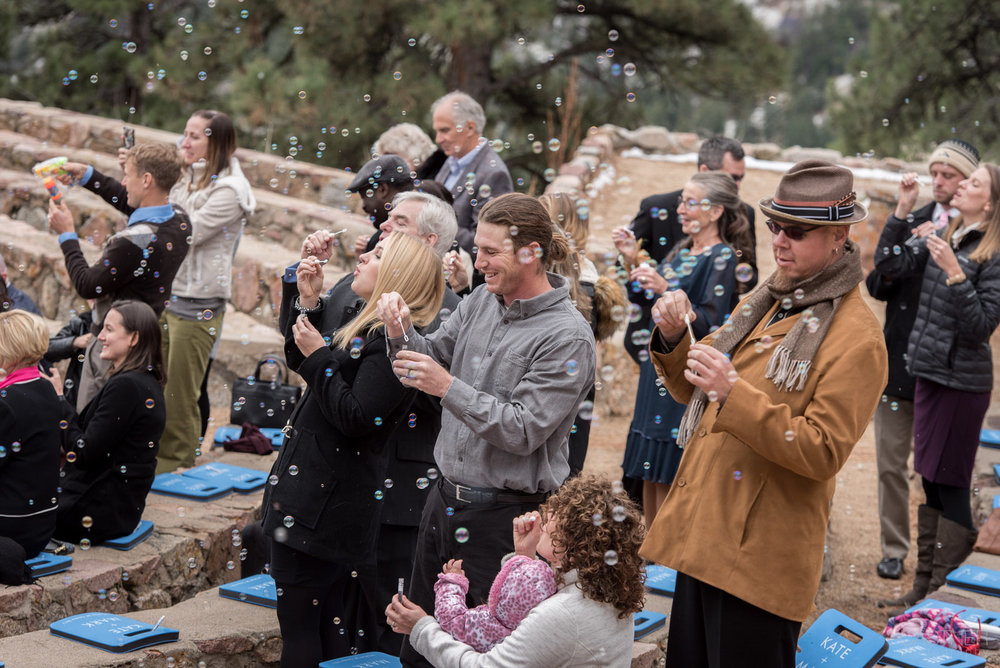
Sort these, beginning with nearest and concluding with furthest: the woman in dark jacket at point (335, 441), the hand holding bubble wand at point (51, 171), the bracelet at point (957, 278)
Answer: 1. the woman in dark jacket at point (335, 441)
2. the bracelet at point (957, 278)
3. the hand holding bubble wand at point (51, 171)

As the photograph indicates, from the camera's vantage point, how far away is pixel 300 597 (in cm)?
350

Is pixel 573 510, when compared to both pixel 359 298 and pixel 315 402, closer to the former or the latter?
pixel 315 402

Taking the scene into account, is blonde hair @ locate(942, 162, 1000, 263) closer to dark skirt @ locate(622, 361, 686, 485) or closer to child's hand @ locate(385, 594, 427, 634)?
dark skirt @ locate(622, 361, 686, 485)

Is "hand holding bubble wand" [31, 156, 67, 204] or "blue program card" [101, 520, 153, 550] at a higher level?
"hand holding bubble wand" [31, 156, 67, 204]

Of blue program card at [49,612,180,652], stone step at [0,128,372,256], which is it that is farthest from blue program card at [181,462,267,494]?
stone step at [0,128,372,256]

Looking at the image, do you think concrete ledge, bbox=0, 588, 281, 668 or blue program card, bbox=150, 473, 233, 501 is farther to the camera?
blue program card, bbox=150, 473, 233, 501

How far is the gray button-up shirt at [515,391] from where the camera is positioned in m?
2.95

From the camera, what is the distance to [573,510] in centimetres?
277

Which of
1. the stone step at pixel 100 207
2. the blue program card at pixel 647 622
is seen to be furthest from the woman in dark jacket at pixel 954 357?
the stone step at pixel 100 207

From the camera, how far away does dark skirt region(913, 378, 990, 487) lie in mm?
4906

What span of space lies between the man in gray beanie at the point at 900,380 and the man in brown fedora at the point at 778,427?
7.95 feet

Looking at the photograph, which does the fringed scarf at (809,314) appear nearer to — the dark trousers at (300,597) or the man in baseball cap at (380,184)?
the dark trousers at (300,597)

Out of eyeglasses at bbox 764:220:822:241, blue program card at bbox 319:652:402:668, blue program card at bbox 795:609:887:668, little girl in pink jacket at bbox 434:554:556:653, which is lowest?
blue program card at bbox 319:652:402:668

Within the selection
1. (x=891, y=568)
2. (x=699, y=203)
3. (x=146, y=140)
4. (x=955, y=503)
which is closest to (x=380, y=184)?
(x=699, y=203)
